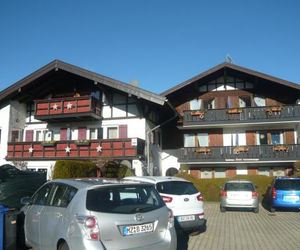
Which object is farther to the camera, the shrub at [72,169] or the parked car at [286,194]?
the shrub at [72,169]

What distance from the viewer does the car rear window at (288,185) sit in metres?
17.4

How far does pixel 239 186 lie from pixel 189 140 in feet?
43.9

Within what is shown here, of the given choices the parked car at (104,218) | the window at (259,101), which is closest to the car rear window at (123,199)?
the parked car at (104,218)

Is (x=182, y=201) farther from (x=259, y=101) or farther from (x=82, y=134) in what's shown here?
(x=259, y=101)

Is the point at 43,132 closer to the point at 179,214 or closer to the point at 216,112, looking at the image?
the point at 216,112

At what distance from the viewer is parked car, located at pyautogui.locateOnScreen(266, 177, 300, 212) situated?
17.1 m

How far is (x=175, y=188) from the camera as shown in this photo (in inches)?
427

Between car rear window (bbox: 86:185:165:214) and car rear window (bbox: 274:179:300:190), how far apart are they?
1206 centimetres

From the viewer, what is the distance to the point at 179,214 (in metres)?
10.4

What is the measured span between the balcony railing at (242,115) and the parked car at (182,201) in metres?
18.1

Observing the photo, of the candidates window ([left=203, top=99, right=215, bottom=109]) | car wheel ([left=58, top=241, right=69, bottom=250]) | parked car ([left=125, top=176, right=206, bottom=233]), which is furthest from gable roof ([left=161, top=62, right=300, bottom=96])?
car wheel ([left=58, top=241, right=69, bottom=250])

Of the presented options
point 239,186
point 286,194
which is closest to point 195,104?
point 239,186

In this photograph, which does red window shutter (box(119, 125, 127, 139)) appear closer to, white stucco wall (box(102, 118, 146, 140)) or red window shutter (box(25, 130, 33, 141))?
white stucco wall (box(102, 118, 146, 140))

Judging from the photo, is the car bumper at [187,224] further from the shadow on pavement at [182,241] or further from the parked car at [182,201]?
the shadow on pavement at [182,241]
